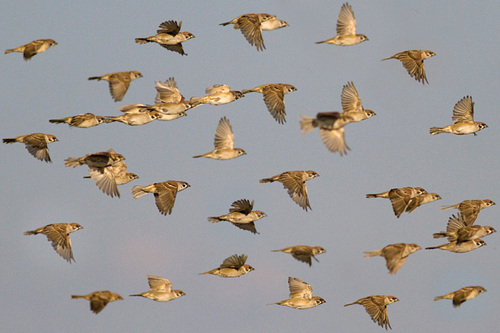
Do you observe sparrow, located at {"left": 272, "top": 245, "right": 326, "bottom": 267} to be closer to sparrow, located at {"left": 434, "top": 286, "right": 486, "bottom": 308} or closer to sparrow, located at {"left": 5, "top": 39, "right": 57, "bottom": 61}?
sparrow, located at {"left": 434, "top": 286, "right": 486, "bottom": 308}

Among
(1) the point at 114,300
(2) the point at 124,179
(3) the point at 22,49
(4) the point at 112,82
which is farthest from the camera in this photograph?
(2) the point at 124,179

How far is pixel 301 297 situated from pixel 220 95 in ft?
27.9

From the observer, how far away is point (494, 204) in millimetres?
44281

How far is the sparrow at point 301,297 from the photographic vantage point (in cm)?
4225

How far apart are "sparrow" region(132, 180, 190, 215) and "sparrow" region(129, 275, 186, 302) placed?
105 inches

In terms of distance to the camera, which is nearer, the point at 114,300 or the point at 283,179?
the point at 114,300

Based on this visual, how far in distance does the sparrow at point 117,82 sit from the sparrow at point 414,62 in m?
10.6

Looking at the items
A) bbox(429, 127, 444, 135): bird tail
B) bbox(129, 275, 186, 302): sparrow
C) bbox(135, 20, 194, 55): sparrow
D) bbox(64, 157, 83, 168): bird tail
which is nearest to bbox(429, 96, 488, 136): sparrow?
bbox(429, 127, 444, 135): bird tail

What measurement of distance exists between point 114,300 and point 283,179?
9.51 m

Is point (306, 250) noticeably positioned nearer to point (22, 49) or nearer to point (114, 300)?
point (114, 300)

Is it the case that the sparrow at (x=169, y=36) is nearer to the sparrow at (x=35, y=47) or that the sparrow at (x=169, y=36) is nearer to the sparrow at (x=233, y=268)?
the sparrow at (x=35, y=47)

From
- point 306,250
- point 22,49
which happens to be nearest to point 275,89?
point 306,250

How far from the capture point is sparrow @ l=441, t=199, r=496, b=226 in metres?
42.6

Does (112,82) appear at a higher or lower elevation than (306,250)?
higher
